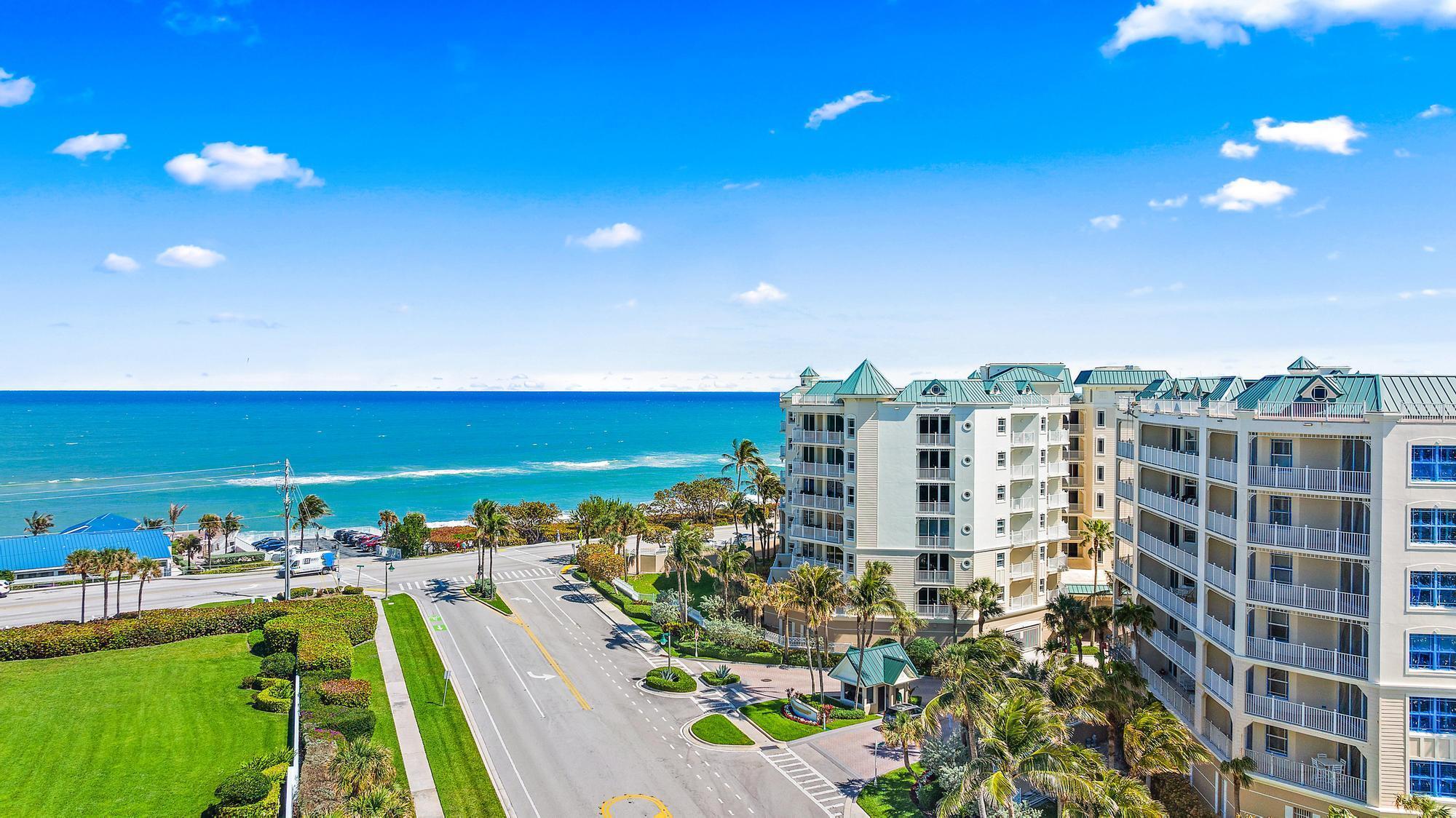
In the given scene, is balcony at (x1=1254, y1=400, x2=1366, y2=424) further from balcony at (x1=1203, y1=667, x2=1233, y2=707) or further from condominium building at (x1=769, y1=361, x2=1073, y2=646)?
condominium building at (x1=769, y1=361, x2=1073, y2=646)

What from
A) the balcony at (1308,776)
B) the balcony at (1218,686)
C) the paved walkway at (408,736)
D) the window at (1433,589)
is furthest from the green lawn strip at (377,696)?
Result: the window at (1433,589)

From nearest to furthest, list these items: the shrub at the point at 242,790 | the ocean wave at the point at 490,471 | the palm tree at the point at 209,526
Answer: the shrub at the point at 242,790, the palm tree at the point at 209,526, the ocean wave at the point at 490,471

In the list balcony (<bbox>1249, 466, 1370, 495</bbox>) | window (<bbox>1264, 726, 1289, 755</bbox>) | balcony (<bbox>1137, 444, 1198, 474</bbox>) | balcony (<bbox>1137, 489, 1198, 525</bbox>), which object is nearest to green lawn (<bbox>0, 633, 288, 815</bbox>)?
window (<bbox>1264, 726, 1289, 755</bbox>)

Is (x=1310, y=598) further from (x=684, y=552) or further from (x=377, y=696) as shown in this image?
(x=377, y=696)

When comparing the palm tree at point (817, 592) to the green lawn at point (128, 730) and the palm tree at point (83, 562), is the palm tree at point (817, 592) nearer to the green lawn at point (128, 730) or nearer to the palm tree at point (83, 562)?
the green lawn at point (128, 730)

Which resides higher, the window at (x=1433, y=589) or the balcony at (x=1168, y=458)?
the balcony at (x=1168, y=458)

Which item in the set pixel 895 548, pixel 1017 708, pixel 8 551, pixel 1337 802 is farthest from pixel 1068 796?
pixel 8 551

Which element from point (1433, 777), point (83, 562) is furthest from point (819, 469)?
point (83, 562)
